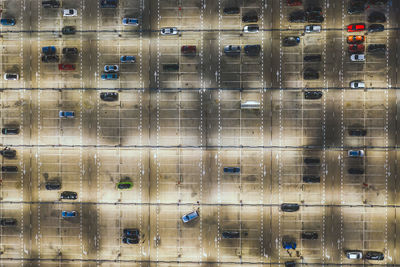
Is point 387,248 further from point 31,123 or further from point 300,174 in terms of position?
point 31,123

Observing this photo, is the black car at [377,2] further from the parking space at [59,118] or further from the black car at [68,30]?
the parking space at [59,118]

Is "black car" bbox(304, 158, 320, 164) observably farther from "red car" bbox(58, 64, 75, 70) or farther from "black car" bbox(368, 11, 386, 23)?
"red car" bbox(58, 64, 75, 70)

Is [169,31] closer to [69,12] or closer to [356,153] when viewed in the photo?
[69,12]

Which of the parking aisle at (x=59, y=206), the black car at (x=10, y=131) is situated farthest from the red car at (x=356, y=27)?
the black car at (x=10, y=131)

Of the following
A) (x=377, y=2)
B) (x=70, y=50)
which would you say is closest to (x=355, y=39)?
(x=377, y=2)

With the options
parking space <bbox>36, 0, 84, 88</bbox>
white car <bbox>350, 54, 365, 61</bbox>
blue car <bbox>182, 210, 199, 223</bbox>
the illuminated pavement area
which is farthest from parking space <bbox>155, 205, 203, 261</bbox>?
white car <bbox>350, 54, 365, 61</bbox>

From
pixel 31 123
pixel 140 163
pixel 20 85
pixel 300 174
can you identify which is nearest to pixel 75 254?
pixel 140 163
